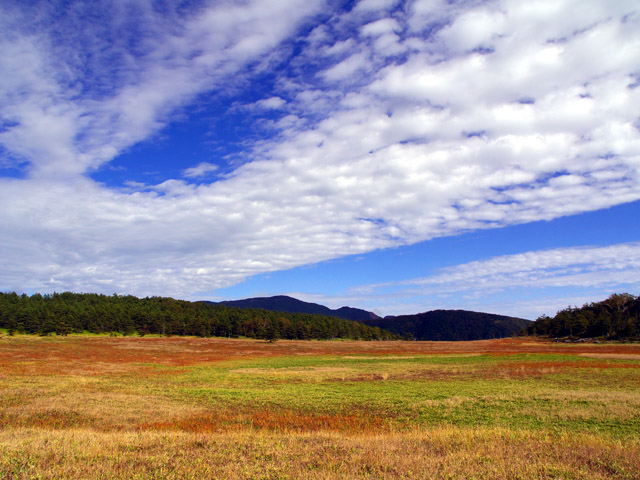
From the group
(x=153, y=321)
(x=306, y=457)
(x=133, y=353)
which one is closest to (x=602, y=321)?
(x=133, y=353)

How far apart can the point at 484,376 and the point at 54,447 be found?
100 feet

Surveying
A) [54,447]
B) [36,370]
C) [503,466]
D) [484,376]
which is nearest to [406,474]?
[503,466]

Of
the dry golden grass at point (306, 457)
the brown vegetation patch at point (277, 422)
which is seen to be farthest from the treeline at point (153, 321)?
the dry golden grass at point (306, 457)

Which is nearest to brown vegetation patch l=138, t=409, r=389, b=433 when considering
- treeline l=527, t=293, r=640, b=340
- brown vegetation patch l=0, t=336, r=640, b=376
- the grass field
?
the grass field

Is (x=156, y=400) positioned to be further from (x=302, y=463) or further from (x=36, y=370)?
(x=36, y=370)

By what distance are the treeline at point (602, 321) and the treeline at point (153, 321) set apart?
70.7m

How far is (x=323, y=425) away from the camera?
14508 mm

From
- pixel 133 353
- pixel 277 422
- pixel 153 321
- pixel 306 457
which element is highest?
pixel 306 457

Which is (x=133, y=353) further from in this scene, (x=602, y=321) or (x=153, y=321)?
(x=602, y=321)

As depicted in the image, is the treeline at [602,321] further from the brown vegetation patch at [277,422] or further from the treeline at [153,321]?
the brown vegetation patch at [277,422]

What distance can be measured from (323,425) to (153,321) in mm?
123656

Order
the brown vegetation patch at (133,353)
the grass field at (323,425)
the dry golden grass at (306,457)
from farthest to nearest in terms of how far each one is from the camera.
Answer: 1. the brown vegetation patch at (133,353)
2. the grass field at (323,425)
3. the dry golden grass at (306,457)

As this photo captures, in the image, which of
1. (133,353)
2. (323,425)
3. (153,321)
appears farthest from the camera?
(153,321)

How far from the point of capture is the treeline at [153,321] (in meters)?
104
